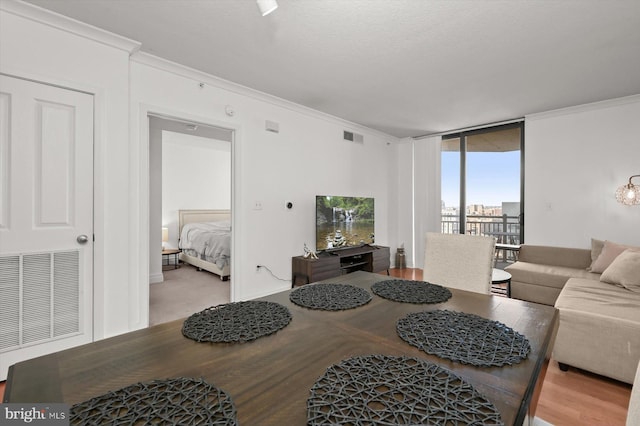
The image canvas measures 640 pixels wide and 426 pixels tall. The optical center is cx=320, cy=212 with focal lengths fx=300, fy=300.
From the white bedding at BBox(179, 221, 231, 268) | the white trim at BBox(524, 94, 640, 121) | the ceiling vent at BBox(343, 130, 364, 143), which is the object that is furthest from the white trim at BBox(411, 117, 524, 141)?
the white bedding at BBox(179, 221, 231, 268)

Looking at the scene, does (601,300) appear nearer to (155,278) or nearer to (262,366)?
(262,366)

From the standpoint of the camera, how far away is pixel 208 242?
500cm

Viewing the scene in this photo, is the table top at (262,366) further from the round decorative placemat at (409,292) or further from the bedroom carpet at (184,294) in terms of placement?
the bedroom carpet at (184,294)

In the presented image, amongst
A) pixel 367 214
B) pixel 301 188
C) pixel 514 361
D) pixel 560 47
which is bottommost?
pixel 514 361

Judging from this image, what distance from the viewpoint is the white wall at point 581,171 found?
371 cm

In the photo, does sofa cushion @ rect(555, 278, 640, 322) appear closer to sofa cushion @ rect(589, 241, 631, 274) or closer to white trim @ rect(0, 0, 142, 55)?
sofa cushion @ rect(589, 241, 631, 274)

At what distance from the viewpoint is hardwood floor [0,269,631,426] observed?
1681 mm

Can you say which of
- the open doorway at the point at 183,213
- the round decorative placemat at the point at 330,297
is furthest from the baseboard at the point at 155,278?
the round decorative placemat at the point at 330,297

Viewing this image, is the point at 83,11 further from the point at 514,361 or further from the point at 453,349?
the point at 514,361

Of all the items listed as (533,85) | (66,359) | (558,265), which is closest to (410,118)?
(533,85)

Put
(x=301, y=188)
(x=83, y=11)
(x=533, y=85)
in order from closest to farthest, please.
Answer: (x=83, y=11) → (x=533, y=85) → (x=301, y=188)

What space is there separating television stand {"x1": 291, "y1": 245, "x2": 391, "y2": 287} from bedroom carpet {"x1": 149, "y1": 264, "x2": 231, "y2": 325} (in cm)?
95

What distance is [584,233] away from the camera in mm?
3977

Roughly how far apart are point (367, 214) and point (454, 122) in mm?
1984
